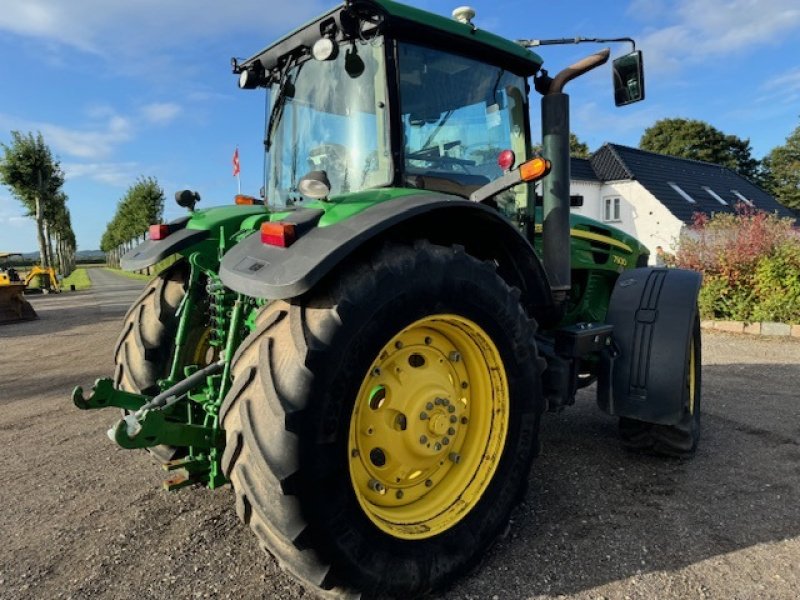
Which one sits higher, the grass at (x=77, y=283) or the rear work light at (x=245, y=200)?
the rear work light at (x=245, y=200)

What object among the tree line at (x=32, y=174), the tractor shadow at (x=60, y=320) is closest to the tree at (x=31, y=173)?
the tree line at (x=32, y=174)

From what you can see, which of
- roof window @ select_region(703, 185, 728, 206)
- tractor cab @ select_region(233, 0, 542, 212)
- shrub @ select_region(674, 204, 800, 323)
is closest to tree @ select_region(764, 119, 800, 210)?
roof window @ select_region(703, 185, 728, 206)

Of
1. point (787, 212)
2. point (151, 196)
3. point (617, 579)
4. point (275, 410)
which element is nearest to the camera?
point (275, 410)

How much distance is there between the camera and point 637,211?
2422 cm

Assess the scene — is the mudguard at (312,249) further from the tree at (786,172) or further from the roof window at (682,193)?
the tree at (786,172)

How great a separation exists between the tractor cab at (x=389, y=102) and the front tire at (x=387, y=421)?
510 millimetres

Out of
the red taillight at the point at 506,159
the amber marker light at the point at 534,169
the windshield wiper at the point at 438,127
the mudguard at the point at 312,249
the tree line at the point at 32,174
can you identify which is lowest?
the mudguard at the point at 312,249

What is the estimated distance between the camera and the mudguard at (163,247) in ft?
8.54

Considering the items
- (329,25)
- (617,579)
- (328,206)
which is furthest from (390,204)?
(617,579)

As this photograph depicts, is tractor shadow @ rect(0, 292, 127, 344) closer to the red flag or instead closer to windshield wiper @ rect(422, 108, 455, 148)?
the red flag

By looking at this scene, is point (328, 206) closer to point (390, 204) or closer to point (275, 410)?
point (390, 204)

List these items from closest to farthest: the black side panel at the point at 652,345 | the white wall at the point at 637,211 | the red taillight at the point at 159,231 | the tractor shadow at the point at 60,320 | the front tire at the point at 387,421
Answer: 1. the front tire at the point at 387,421
2. the red taillight at the point at 159,231
3. the black side panel at the point at 652,345
4. the tractor shadow at the point at 60,320
5. the white wall at the point at 637,211

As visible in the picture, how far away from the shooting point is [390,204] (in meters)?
2.00

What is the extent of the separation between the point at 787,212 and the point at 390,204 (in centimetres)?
3319
